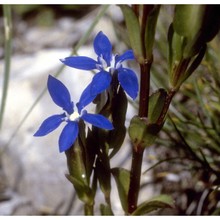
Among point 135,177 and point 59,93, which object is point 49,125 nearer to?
point 59,93

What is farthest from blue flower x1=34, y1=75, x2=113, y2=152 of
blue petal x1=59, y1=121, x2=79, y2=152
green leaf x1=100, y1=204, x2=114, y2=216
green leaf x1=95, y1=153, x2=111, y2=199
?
green leaf x1=100, y1=204, x2=114, y2=216

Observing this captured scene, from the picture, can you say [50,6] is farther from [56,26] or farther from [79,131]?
[79,131]

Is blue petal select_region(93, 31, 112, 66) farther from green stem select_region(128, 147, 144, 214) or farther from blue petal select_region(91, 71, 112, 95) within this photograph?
green stem select_region(128, 147, 144, 214)

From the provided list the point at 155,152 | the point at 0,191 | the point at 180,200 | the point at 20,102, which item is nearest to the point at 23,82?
the point at 20,102

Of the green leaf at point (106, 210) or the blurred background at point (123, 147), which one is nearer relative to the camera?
the green leaf at point (106, 210)

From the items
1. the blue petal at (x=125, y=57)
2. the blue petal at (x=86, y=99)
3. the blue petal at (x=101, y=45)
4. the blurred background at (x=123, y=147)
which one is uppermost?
the blue petal at (x=101, y=45)

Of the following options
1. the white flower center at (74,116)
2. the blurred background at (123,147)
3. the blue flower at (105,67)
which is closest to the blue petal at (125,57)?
the blue flower at (105,67)

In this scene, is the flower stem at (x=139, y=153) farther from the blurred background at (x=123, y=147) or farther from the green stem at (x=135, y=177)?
the blurred background at (x=123, y=147)

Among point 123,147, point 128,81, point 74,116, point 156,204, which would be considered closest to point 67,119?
point 74,116
